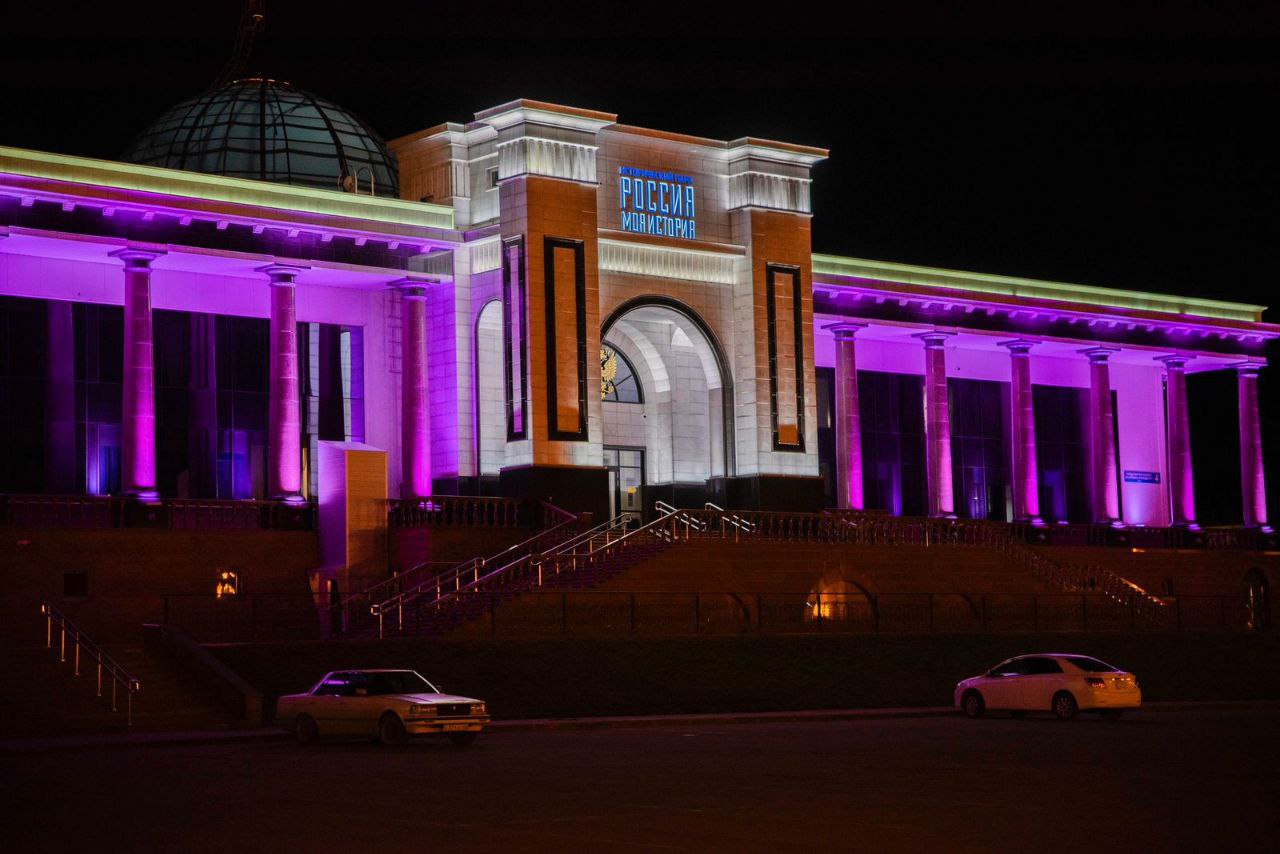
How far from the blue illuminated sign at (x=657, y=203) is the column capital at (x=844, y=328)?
7498 mm

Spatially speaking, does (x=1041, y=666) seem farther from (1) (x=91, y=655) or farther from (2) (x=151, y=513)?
(2) (x=151, y=513)

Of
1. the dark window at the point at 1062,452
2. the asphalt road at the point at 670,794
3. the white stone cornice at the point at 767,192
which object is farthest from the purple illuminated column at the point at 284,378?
the dark window at the point at 1062,452

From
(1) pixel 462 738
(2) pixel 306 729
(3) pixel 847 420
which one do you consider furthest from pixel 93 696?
(3) pixel 847 420

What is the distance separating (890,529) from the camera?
53.4 meters

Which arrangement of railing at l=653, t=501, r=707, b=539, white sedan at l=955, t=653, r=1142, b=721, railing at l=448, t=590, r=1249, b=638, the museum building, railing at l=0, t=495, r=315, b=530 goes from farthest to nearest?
the museum building → railing at l=653, t=501, r=707, b=539 → railing at l=0, t=495, r=315, b=530 → railing at l=448, t=590, r=1249, b=638 → white sedan at l=955, t=653, r=1142, b=721

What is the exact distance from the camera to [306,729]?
31016 mm

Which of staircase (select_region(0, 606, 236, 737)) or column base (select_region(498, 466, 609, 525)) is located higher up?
column base (select_region(498, 466, 609, 525))

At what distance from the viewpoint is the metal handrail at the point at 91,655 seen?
113 feet

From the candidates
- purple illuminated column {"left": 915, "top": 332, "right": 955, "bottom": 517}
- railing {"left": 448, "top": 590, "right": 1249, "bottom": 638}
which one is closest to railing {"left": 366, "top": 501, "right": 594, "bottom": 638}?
railing {"left": 448, "top": 590, "right": 1249, "bottom": 638}

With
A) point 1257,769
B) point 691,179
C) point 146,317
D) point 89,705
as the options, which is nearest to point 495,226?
point 691,179

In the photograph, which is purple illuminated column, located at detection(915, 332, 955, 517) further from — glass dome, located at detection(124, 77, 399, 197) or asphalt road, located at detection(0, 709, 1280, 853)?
asphalt road, located at detection(0, 709, 1280, 853)

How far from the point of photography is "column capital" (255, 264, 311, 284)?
50094mm

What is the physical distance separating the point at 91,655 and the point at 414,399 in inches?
671

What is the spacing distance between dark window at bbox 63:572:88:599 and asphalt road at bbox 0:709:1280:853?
13.4 m
